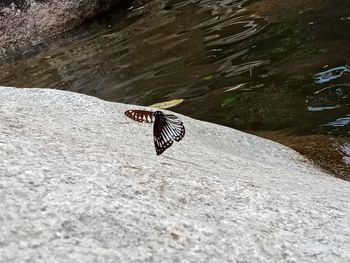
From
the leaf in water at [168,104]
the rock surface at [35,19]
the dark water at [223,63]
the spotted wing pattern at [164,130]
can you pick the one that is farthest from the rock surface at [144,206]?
the rock surface at [35,19]

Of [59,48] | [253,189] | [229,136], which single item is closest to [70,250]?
[253,189]

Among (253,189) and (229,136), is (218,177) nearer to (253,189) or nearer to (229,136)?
(253,189)

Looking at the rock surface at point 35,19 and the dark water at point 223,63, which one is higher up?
the rock surface at point 35,19

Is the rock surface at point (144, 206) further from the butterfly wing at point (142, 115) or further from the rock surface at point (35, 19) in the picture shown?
the rock surface at point (35, 19)

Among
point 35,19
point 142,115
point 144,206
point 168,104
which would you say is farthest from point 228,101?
point 35,19

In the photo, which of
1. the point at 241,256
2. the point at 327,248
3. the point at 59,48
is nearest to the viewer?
the point at 241,256

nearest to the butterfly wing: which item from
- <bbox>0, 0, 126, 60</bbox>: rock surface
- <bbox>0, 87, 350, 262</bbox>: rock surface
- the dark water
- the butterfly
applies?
the butterfly
